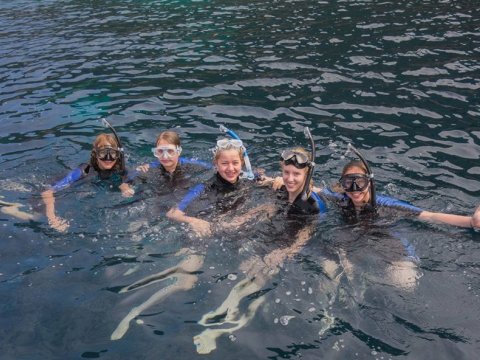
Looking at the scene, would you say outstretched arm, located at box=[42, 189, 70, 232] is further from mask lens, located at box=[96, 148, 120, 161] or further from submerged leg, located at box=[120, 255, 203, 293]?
submerged leg, located at box=[120, 255, 203, 293]

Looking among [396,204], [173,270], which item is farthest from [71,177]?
[396,204]

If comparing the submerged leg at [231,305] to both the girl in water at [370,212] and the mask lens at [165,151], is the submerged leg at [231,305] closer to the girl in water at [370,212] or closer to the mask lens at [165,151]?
the girl in water at [370,212]

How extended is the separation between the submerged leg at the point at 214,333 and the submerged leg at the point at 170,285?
77 centimetres

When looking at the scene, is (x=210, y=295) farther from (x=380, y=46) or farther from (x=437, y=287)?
(x=380, y=46)

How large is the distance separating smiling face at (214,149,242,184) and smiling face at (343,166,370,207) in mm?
1654

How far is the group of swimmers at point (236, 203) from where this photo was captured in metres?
5.43

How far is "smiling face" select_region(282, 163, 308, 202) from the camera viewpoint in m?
6.47

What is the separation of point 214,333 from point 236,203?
2735 mm

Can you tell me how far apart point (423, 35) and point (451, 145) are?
7.19 m

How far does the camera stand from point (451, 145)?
8.50 metres

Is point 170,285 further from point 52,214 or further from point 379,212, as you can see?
point 379,212

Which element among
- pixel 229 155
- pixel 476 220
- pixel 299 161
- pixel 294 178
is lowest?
pixel 476 220

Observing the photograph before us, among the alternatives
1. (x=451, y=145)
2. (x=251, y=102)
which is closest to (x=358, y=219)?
(x=451, y=145)

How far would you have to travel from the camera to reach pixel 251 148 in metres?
9.09
